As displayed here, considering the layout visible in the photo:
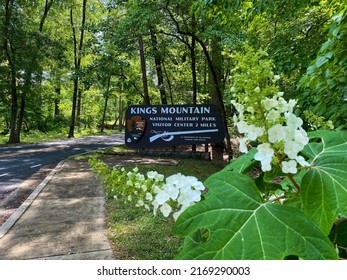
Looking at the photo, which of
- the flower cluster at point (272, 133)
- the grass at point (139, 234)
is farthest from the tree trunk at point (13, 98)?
the flower cluster at point (272, 133)

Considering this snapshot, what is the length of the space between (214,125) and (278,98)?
8.42 m

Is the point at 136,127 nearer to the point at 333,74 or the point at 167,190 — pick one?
the point at 333,74

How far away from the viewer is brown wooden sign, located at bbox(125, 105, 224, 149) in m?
9.16

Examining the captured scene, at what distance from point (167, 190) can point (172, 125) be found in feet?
28.2

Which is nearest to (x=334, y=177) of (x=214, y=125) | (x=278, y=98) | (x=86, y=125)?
(x=278, y=98)

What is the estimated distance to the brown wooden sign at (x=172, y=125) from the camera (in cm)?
916

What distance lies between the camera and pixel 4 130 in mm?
24719

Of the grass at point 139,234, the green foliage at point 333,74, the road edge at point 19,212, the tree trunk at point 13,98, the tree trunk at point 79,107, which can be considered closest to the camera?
the green foliage at point 333,74

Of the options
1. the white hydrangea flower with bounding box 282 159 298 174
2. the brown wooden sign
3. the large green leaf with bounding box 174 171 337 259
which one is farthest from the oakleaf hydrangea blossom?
the brown wooden sign

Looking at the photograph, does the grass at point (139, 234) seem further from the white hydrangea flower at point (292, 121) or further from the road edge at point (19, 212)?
the white hydrangea flower at point (292, 121)

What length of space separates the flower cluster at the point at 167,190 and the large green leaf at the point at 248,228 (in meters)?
0.11

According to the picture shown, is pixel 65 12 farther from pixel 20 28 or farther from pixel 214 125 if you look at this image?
pixel 214 125

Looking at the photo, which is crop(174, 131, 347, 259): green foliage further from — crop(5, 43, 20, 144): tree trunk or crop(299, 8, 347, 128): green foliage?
crop(5, 43, 20, 144): tree trunk

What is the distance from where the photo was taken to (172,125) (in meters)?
9.43
